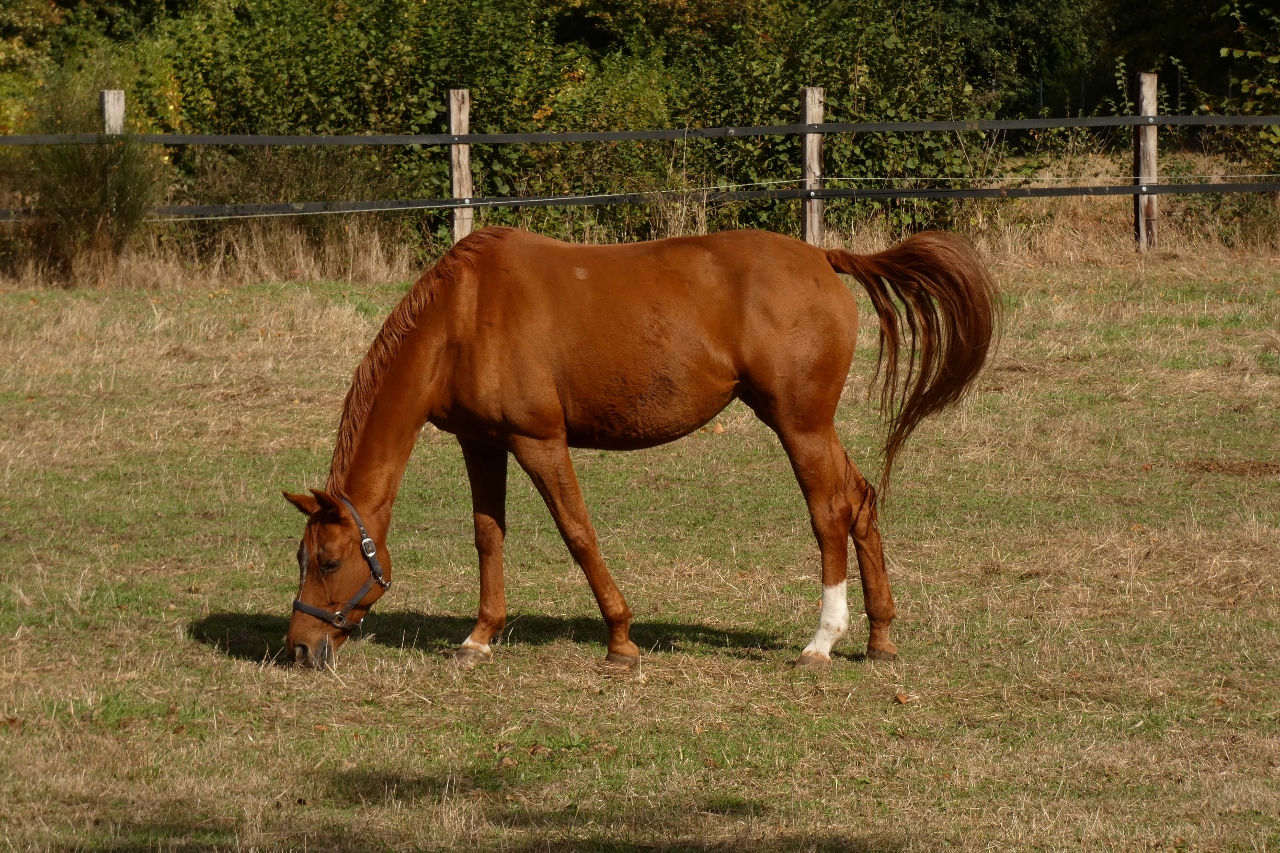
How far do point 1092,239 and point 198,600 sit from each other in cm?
1190

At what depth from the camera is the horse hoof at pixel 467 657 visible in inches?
247

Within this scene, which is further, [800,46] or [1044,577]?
[800,46]

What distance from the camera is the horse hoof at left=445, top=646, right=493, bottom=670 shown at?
6.29 meters

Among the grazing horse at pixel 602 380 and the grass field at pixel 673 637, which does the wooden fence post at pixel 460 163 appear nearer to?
the grass field at pixel 673 637

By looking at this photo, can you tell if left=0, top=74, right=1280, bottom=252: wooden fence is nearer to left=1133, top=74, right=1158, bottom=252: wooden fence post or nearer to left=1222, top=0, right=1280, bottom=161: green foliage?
left=1133, top=74, right=1158, bottom=252: wooden fence post

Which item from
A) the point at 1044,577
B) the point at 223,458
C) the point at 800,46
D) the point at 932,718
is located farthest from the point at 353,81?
the point at 932,718

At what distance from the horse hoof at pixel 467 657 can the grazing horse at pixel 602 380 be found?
0.04ft

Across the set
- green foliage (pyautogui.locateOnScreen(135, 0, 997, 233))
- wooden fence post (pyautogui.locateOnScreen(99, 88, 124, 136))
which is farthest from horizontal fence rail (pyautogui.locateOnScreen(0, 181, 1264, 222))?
wooden fence post (pyautogui.locateOnScreen(99, 88, 124, 136))

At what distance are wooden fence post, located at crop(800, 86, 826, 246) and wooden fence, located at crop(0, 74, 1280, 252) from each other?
11 mm

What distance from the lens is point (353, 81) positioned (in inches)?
659

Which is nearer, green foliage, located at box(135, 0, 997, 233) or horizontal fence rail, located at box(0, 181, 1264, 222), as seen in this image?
horizontal fence rail, located at box(0, 181, 1264, 222)

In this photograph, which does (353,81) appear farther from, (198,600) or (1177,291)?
(198,600)

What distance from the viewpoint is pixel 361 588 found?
615 cm

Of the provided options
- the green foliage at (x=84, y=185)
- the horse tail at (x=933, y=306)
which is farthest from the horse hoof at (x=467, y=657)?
the green foliage at (x=84, y=185)
